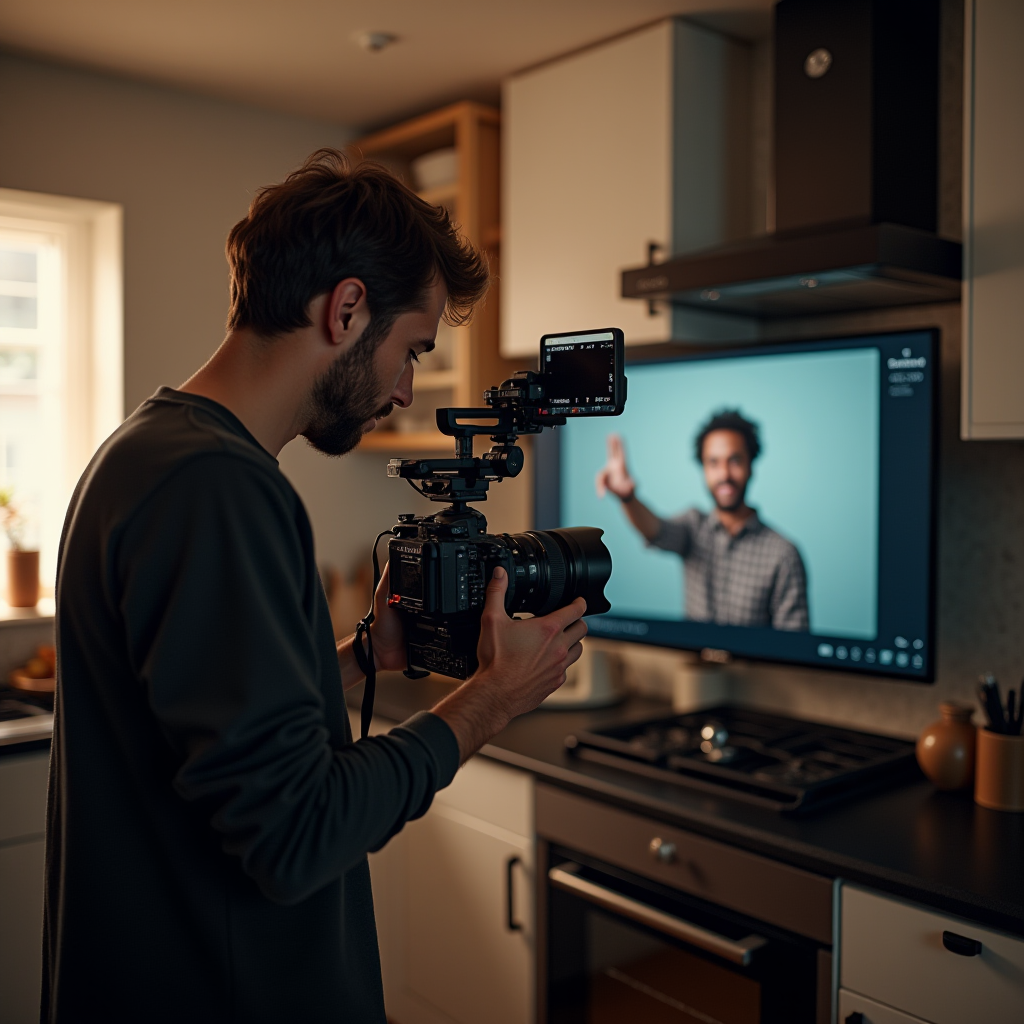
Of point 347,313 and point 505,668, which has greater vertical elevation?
point 347,313

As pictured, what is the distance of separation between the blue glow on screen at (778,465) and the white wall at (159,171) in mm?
699

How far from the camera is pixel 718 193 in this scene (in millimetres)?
2326

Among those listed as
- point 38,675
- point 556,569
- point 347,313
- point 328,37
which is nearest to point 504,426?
point 556,569

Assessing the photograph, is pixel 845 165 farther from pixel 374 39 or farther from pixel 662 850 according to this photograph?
pixel 662 850

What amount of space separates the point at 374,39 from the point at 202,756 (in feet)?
6.44

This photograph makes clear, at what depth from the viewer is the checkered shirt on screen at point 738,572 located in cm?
212

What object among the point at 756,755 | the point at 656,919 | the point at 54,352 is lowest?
the point at 656,919

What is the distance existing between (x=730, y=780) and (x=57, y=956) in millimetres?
1154

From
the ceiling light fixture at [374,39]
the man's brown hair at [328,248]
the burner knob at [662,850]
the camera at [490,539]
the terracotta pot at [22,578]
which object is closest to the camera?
the man's brown hair at [328,248]

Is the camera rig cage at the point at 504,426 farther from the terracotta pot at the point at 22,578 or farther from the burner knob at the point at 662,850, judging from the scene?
the terracotta pot at the point at 22,578

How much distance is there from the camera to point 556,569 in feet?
4.14

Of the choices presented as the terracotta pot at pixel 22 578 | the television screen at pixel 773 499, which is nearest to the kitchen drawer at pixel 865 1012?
the television screen at pixel 773 499

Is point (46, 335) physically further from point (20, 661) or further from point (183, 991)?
point (183, 991)

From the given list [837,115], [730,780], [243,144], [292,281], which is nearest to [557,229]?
[837,115]
